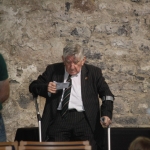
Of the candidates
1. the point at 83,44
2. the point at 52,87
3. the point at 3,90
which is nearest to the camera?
the point at 3,90

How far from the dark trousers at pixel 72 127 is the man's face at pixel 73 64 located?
1.11 ft

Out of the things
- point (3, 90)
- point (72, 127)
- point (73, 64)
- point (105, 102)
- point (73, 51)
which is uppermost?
point (73, 51)

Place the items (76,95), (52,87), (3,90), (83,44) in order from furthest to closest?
(83,44)
(76,95)
(52,87)
(3,90)

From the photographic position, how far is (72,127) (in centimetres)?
395

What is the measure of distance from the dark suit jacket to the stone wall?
39.5 inches

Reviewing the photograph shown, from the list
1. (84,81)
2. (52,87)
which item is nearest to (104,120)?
(84,81)

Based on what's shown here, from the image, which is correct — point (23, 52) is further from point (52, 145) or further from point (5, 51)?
point (52, 145)

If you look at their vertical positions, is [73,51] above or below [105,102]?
above

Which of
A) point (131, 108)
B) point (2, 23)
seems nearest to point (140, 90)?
point (131, 108)

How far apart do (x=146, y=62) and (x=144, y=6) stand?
617 mm

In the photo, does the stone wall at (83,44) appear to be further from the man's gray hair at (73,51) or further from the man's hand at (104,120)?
the man's hand at (104,120)

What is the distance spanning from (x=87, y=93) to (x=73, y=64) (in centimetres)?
28

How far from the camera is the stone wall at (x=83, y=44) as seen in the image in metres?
5.04

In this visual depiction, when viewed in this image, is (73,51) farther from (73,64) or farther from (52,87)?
(52,87)
